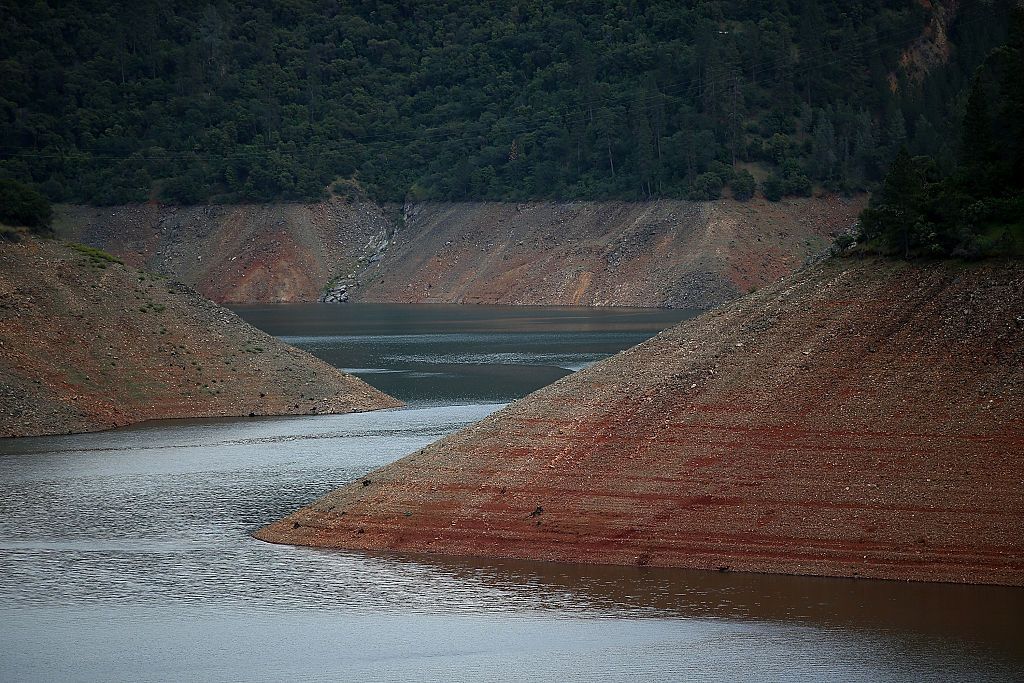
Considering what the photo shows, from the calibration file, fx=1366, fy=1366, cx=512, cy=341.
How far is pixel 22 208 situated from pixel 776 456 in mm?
59063

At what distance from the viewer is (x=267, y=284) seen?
A: 192 metres

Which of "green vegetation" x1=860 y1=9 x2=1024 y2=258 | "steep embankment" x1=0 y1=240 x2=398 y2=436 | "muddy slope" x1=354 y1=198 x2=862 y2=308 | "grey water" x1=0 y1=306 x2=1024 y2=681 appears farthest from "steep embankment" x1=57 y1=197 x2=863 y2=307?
"grey water" x1=0 y1=306 x2=1024 y2=681

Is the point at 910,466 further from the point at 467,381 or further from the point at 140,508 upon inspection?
the point at 467,381

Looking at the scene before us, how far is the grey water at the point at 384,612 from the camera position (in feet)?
112

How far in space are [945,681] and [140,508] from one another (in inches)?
1256

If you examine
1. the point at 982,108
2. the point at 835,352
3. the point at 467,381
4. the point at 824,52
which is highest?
the point at 824,52

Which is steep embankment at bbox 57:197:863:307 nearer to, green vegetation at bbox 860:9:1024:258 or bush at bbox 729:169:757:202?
bush at bbox 729:169:757:202

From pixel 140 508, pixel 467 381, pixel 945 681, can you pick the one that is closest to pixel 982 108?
pixel 945 681

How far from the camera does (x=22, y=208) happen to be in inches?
3386

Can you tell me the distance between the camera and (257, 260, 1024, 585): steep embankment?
1572 inches

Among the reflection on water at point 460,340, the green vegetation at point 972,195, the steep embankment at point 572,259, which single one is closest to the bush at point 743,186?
the steep embankment at point 572,259

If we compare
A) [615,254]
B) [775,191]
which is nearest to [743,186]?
[775,191]

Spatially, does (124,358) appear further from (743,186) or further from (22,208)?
(743,186)

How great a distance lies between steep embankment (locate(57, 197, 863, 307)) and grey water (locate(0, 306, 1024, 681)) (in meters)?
111
